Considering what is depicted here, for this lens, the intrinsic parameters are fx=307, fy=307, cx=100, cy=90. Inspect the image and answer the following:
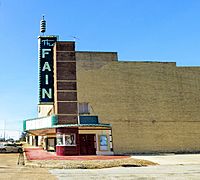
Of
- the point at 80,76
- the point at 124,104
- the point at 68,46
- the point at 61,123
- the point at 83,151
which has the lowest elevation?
the point at 83,151

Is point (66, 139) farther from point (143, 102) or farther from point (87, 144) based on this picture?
point (143, 102)

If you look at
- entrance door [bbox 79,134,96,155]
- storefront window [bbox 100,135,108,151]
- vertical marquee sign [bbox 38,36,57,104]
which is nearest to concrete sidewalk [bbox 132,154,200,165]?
storefront window [bbox 100,135,108,151]

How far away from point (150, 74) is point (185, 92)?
5034 millimetres

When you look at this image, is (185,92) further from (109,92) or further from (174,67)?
(109,92)

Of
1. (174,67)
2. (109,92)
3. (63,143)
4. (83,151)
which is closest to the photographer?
(63,143)

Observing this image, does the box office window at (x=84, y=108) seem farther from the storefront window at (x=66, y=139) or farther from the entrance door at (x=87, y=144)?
the storefront window at (x=66, y=139)

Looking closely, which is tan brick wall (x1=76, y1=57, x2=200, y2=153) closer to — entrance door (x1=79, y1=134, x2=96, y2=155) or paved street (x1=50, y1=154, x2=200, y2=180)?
entrance door (x1=79, y1=134, x2=96, y2=155)

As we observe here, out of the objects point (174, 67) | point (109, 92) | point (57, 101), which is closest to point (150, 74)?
point (174, 67)

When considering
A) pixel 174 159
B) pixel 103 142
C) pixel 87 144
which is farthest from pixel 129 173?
pixel 103 142

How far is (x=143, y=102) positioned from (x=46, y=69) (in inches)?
477

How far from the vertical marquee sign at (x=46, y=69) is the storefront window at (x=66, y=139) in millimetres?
4604

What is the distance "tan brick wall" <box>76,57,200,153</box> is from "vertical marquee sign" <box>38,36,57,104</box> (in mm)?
3263

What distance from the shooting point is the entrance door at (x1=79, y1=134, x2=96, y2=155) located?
33812mm

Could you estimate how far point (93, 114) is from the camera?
35.2 meters
